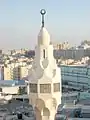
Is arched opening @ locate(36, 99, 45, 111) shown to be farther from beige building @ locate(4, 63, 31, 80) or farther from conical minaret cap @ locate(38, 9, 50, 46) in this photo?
beige building @ locate(4, 63, 31, 80)

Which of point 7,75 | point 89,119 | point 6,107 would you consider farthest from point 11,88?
point 89,119

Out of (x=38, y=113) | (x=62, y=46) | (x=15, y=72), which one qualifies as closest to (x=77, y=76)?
(x=15, y=72)

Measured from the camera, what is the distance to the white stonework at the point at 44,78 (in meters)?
2.29

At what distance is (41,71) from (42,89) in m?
0.11

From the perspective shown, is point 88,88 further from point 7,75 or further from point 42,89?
point 42,89

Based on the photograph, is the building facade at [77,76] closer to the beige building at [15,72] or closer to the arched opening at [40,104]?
the beige building at [15,72]

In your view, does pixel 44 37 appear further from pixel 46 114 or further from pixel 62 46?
pixel 62 46

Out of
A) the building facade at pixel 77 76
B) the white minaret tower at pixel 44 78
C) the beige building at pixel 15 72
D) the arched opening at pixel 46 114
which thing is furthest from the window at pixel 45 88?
the beige building at pixel 15 72

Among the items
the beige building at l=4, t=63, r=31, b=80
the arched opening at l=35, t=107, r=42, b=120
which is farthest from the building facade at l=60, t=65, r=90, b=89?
the arched opening at l=35, t=107, r=42, b=120

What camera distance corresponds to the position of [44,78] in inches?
90.5

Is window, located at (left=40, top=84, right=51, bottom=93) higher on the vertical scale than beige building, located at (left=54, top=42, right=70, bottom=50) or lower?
lower

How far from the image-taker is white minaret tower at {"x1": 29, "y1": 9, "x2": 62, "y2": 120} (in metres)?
2.29

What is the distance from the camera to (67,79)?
86.9ft

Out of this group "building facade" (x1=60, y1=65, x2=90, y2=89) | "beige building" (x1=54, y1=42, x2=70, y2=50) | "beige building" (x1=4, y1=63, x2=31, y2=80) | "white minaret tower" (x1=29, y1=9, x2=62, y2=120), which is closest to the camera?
"white minaret tower" (x1=29, y1=9, x2=62, y2=120)
